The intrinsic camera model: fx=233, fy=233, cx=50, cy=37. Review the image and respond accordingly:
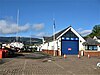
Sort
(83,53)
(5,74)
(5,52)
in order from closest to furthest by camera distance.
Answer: (5,74), (5,52), (83,53)

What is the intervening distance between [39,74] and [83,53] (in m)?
34.5

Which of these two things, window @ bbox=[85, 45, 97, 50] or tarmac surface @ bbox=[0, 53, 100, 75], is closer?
tarmac surface @ bbox=[0, 53, 100, 75]

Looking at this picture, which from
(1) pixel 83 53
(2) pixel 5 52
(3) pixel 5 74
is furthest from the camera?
(1) pixel 83 53

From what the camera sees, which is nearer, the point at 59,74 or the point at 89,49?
the point at 59,74

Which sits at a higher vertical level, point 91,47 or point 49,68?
point 91,47

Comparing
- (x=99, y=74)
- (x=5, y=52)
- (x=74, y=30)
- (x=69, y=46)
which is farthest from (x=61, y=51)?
(x=99, y=74)

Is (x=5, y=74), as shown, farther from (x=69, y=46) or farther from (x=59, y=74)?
(x=69, y=46)

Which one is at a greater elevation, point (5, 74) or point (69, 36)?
point (69, 36)

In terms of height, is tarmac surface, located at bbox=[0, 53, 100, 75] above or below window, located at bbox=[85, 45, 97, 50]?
below

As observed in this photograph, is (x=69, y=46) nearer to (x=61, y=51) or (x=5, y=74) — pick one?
(x=61, y=51)

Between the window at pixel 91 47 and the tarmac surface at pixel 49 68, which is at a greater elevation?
the window at pixel 91 47

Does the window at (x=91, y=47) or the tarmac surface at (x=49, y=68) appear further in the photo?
the window at (x=91, y=47)

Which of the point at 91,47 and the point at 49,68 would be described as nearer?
the point at 49,68

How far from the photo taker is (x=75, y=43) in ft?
165
